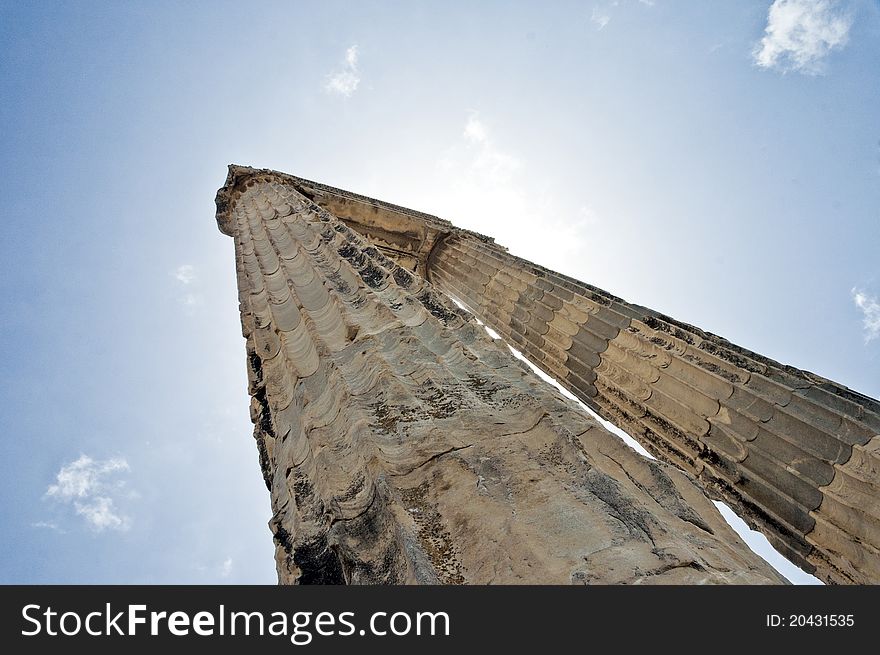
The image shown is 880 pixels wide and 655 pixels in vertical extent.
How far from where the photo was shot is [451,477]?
8.64 feet

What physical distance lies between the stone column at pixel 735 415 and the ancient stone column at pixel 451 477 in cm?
Answer: 390

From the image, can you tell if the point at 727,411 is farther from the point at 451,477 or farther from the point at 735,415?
the point at 451,477

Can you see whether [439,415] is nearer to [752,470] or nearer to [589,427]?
[589,427]

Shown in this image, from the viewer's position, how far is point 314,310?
5109 mm

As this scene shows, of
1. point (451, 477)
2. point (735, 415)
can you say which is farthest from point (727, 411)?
point (451, 477)

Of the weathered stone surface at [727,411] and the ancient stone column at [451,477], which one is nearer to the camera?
the ancient stone column at [451,477]

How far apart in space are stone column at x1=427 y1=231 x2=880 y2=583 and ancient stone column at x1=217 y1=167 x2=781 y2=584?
3.90 metres

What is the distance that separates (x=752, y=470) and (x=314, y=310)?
5.19 meters

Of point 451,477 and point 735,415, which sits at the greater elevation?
point 735,415

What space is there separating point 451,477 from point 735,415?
5639mm

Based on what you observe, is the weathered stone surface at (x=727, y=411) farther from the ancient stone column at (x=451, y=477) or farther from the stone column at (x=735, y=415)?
the ancient stone column at (x=451, y=477)

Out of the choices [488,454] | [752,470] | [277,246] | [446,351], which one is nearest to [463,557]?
[488,454]

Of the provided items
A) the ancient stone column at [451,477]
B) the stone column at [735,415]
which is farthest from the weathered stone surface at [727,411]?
the ancient stone column at [451,477]

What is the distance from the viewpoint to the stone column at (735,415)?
5676mm
